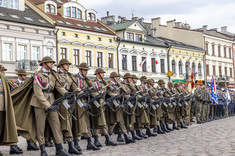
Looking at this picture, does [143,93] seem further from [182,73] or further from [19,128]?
[182,73]

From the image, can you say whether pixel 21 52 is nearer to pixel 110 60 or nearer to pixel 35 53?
pixel 35 53

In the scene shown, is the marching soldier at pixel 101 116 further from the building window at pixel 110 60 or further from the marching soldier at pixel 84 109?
the building window at pixel 110 60

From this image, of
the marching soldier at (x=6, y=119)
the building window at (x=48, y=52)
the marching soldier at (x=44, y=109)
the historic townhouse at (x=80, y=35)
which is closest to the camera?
the marching soldier at (x=6, y=119)

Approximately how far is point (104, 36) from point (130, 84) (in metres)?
27.5

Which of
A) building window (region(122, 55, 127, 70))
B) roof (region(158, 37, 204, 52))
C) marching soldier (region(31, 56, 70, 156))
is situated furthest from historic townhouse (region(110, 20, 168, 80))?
marching soldier (region(31, 56, 70, 156))

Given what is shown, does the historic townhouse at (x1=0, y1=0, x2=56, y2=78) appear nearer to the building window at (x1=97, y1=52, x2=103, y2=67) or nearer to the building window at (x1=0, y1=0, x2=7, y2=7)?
the building window at (x1=0, y1=0, x2=7, y2=7)

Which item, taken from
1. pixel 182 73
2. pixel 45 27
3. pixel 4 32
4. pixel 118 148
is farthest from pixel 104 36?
pixel 118 148

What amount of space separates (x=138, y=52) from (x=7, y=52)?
16.5 meters

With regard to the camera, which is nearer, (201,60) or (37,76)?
Result: (37,76)

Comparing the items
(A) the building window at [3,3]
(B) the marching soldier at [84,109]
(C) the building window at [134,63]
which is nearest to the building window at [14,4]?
(A) the building window at [3,3]

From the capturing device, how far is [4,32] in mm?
32406

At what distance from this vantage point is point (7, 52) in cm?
3294

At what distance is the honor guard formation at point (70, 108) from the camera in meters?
9.86

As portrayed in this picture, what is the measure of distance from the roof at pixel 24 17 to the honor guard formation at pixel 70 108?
19087 mm
